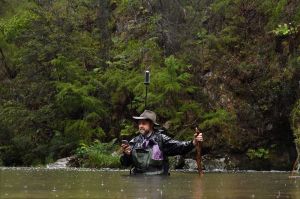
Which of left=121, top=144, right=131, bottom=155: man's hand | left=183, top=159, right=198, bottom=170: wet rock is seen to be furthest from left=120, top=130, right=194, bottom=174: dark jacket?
left=183, top=159, right=198, bottom=170: wet rock

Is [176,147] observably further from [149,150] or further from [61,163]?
[61,163]

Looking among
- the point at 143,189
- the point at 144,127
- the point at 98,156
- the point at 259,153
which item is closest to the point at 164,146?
the point at 144,127

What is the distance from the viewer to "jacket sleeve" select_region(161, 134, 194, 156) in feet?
40.7

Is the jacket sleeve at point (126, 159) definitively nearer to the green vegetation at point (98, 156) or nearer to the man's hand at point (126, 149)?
the man's hand at point (126, 149)

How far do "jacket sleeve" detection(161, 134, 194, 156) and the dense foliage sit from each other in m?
7.08

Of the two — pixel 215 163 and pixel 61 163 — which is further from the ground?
pixel 215 163

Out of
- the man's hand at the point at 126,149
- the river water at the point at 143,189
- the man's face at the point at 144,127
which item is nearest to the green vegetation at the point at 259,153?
the man's face at the point at 144,127

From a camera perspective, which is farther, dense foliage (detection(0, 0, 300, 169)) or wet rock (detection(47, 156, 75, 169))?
wet rock (detection(47, 156, 75, 169))

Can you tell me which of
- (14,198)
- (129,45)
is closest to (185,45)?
(129,45)

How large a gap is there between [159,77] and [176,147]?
9416 mm

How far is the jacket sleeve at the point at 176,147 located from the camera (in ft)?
40.7

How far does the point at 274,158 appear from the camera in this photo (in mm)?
19141

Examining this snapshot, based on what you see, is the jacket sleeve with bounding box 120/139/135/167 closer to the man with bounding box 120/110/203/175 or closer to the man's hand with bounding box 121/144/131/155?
the man with bounding box 120/110/203/175

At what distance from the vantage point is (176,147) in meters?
12.5
